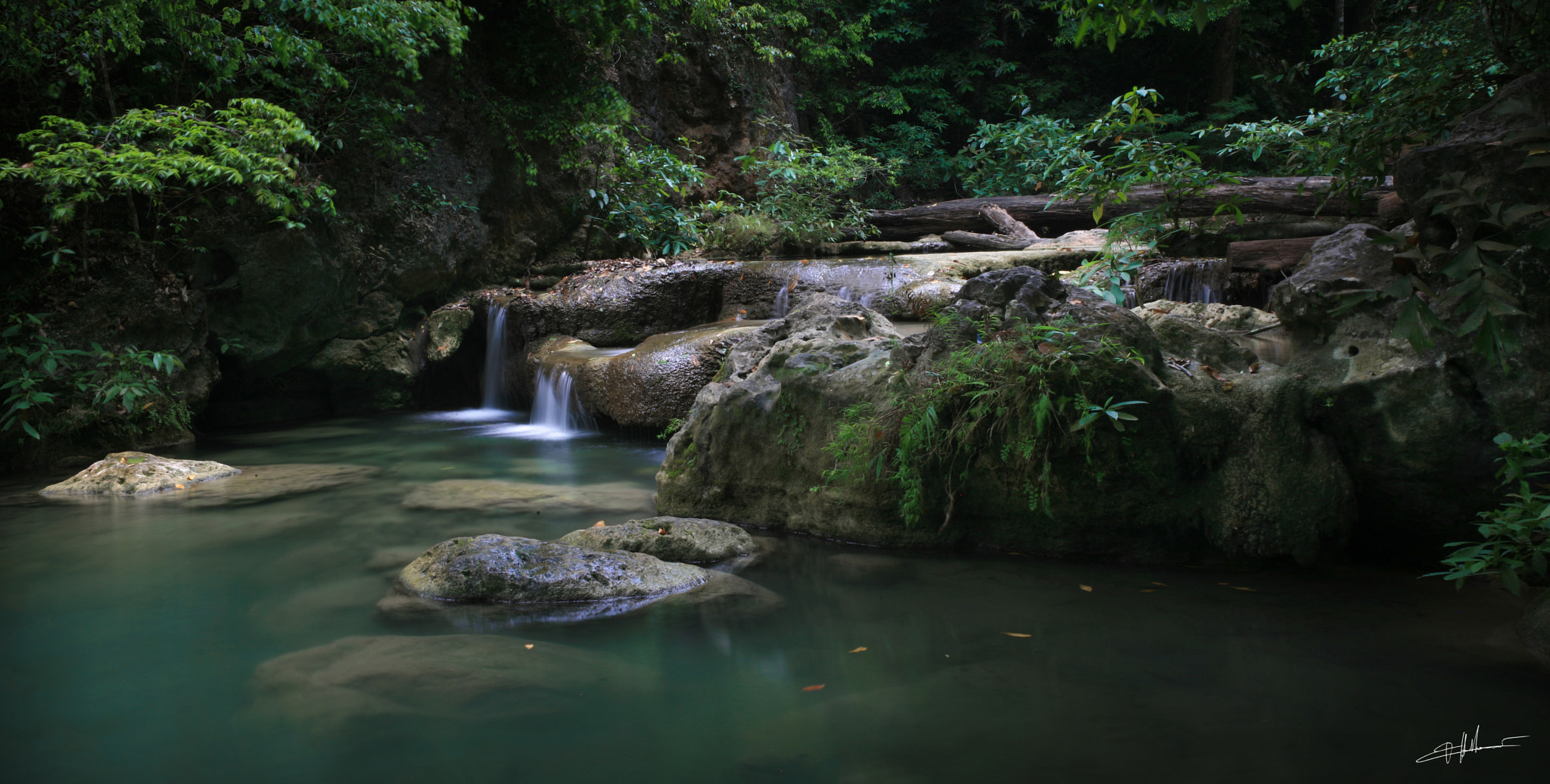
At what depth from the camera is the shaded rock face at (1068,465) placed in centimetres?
369

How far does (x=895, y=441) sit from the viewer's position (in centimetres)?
422

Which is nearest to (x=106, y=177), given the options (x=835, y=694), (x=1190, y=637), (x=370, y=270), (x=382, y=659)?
(x=370, y=270)

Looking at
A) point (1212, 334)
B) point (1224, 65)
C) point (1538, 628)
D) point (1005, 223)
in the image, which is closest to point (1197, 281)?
point (1212, 334)

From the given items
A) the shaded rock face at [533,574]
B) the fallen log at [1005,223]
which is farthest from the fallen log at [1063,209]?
the shaded rock face at [533,574]

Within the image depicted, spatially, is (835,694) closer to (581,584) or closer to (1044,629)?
(1044,629)

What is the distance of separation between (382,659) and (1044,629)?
252cm

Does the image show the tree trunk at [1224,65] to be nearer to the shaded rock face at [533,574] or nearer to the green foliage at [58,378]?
the shaded rock face at [533,574]

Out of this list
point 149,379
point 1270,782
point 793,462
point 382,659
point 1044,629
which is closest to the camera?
point 1270,782

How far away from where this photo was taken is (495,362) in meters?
10.5

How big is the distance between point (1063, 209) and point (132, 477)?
39.7ft

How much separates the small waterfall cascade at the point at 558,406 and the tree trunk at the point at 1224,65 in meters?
14.2

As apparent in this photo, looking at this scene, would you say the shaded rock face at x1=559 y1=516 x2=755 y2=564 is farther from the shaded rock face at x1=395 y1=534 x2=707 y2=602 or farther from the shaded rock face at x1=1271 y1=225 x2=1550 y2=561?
the shaded rock face at x1=1271 y1=225 x2=1550 y2=561

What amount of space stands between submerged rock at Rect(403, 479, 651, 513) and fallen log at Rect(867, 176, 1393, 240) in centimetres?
725
